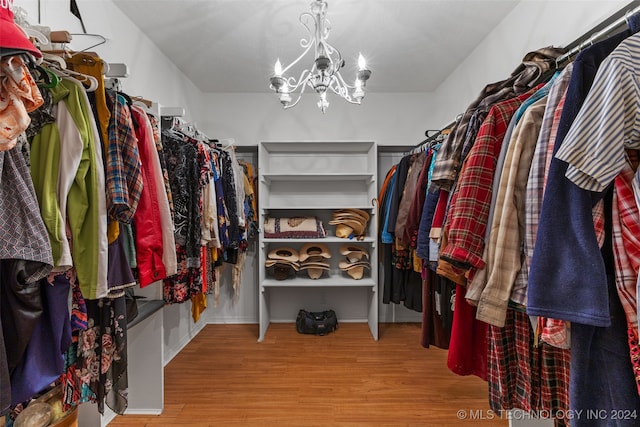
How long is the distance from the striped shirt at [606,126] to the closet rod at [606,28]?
0.19 meters

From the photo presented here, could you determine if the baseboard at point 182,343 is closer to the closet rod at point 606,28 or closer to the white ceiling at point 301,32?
the white ceiling at point 301,32

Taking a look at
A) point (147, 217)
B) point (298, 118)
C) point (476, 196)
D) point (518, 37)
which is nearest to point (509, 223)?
point (476, 196)

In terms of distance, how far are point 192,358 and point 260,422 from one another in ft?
3.37

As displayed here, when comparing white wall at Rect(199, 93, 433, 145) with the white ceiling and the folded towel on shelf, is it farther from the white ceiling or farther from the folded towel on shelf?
the folded towel on shelf

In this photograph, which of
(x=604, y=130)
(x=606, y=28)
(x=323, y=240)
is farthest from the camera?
(x=323, y=240)

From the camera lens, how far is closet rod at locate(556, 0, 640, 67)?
0.76 m

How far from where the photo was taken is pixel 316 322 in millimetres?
2840

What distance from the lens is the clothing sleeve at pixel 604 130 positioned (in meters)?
0.60

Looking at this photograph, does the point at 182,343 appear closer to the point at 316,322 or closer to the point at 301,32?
the point at 316,322

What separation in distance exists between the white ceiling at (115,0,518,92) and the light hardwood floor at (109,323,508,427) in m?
2.43

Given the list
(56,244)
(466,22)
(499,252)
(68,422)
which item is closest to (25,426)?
(68,422)

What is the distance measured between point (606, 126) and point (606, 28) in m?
0.43

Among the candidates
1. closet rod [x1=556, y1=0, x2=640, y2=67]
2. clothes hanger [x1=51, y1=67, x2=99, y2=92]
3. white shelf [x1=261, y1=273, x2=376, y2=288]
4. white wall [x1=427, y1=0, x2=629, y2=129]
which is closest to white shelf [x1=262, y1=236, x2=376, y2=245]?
white shelf [x1=261, y1=273, x2=376, y2=288]

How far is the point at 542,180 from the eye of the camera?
30.8 inches
